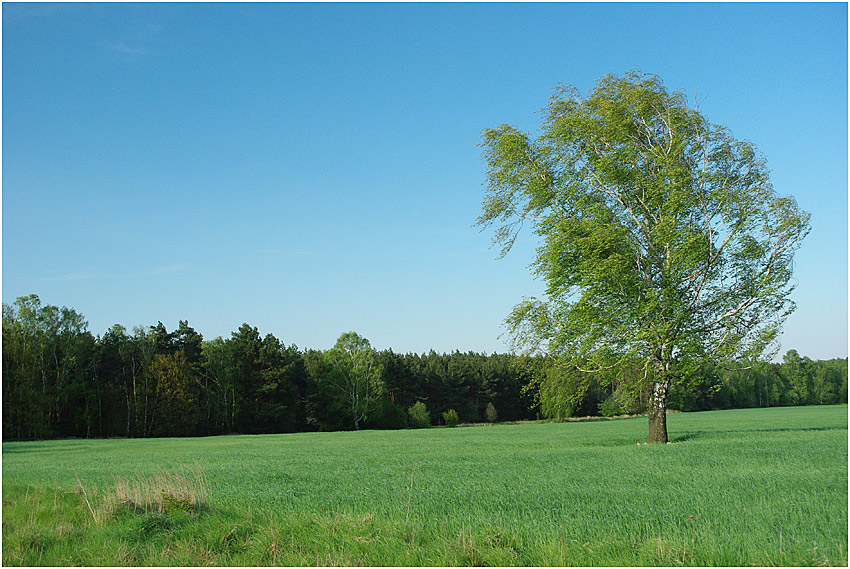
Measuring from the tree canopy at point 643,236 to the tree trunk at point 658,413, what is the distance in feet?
0.15

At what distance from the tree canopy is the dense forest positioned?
31.1 meters

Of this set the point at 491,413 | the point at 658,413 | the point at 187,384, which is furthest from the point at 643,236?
the point at 491,413

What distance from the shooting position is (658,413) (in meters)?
20.1

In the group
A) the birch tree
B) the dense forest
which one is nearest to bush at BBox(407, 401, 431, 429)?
the dense forest

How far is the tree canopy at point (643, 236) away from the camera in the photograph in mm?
18516

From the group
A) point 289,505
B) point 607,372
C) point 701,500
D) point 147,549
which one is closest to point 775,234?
point 607,372

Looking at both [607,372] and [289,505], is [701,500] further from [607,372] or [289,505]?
[607,372]

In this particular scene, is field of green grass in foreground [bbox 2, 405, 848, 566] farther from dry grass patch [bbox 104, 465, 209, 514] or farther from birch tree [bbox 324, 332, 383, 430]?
birch tree [bbox 324, 332, 383, 430]

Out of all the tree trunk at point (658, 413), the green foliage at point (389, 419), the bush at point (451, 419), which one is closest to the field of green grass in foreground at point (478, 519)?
the tree trunk at point (658, 413)

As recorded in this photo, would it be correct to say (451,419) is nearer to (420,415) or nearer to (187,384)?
(420,415)

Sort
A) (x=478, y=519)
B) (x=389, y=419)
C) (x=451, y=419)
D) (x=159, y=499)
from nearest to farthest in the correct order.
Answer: (x=478, y=519), (x=159, y=499), (x=451, y=419), (x=389, y=419)

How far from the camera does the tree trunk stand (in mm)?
19737

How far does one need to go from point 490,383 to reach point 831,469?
256ft

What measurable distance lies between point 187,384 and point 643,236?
53.7 meters
